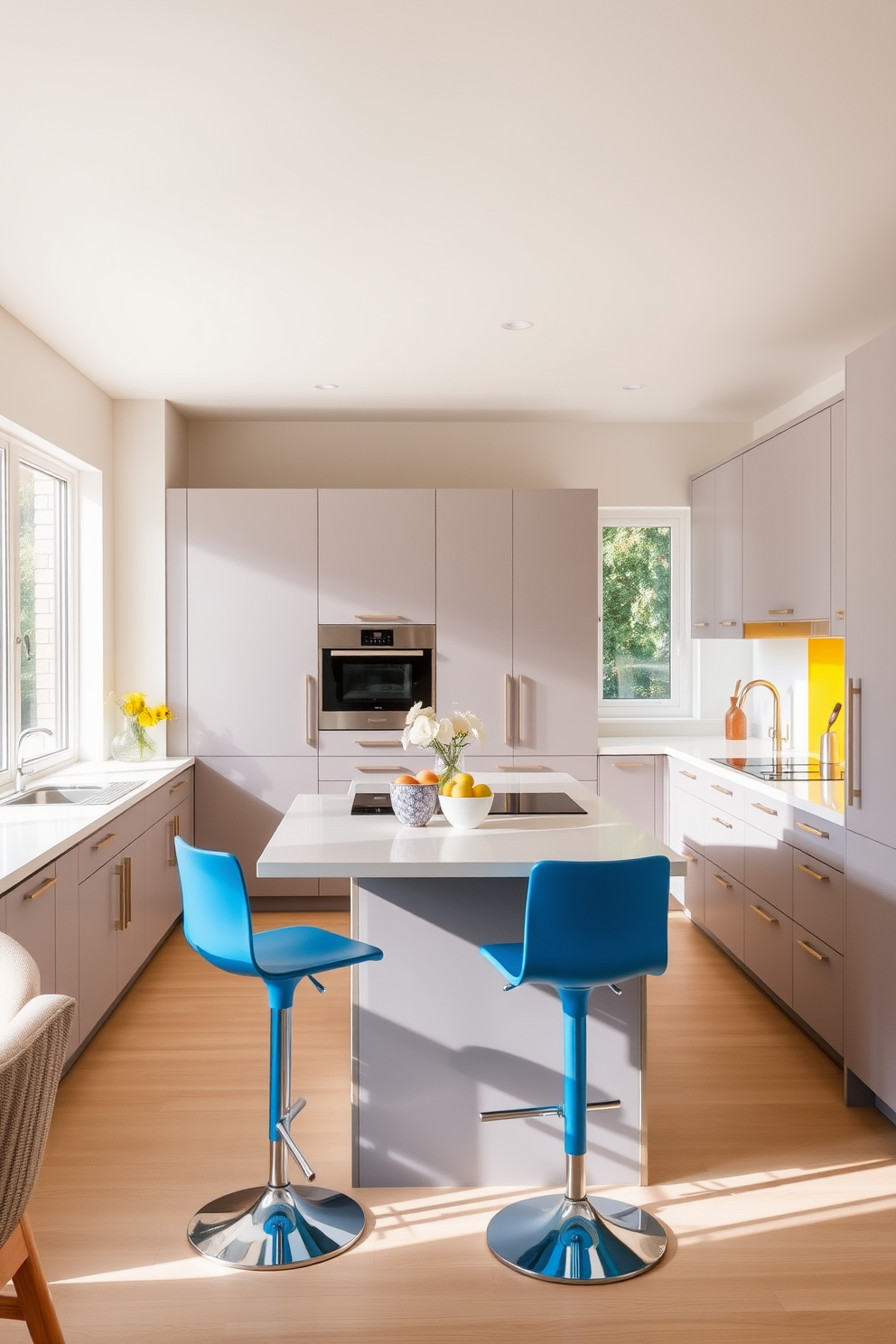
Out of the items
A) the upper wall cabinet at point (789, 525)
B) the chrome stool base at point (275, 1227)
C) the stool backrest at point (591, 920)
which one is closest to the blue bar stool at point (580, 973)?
the stool backrest at point (591, 920)

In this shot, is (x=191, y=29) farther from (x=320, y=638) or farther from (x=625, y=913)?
(x=320, y=638)

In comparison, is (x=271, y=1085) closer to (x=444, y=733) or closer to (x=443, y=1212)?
(x=443, y=1212)

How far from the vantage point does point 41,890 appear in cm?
280

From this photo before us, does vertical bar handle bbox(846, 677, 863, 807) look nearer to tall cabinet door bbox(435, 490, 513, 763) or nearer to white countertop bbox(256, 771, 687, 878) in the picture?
white countertop bbox(256, 771, 687, 878)

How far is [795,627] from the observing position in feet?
14.3

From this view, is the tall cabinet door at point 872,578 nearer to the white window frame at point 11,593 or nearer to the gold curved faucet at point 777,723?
the gold curved faucet at point 777,723

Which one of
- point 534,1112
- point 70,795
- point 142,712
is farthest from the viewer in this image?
point 142,712

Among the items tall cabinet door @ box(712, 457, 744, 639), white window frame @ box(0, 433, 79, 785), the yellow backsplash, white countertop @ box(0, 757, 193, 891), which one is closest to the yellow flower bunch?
white countertop @ box(0, 757, 193, 891)

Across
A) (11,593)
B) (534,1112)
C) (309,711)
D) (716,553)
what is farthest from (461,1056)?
(716,553)

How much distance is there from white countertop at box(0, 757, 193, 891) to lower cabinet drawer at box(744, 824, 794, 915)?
2.38 m

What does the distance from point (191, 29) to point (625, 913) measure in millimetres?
2008

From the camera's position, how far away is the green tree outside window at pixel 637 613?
5.81 metres

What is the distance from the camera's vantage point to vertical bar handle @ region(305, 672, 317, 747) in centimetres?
511

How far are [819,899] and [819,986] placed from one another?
292 mm
